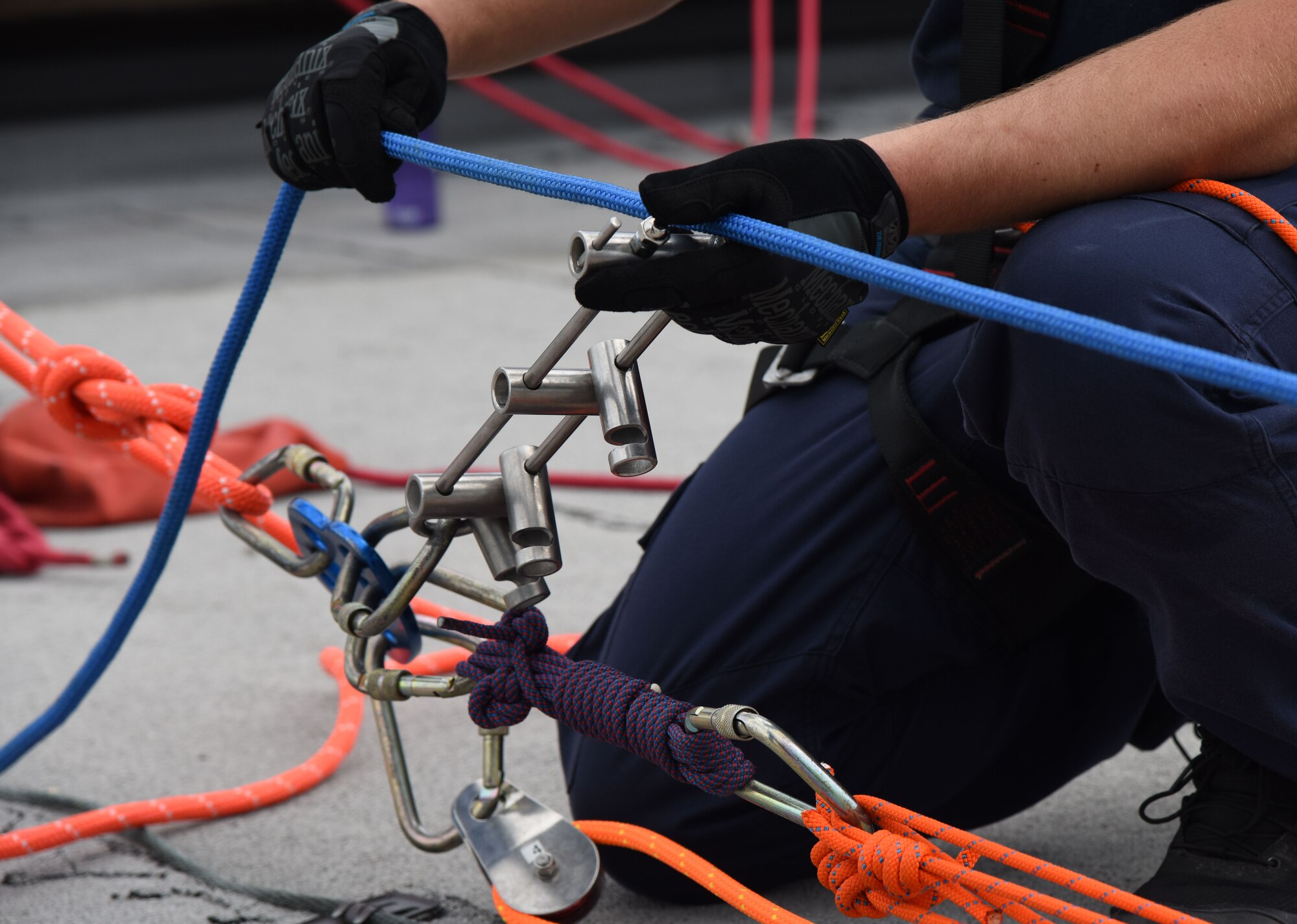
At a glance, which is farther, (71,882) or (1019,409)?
(71,882)

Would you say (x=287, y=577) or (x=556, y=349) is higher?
(x=556, y=349)

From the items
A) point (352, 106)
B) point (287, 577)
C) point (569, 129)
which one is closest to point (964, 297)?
point (352, 106)

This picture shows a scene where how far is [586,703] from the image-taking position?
0.79 metres

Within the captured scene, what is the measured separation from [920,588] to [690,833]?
245 millimetres

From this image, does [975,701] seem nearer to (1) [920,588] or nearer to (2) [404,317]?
(1) [920,588]

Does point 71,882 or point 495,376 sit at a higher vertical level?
point 495,376

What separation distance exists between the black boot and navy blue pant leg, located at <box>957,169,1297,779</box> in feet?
0.17

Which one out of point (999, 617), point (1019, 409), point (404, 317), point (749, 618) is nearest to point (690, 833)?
point (749, 618)

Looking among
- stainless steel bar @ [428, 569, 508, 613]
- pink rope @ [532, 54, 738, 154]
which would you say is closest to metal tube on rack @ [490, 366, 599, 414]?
stainless steel bar @ [428, 569, 508, 613]

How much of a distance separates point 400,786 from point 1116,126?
2.03ft

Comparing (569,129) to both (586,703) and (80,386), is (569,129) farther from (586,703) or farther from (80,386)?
(586,703)

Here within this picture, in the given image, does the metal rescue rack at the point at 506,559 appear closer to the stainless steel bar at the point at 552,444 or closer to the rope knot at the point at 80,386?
the stainless steel bar at the point at 552,444

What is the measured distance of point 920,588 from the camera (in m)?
0.94

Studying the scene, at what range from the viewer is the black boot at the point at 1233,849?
0.81 m
